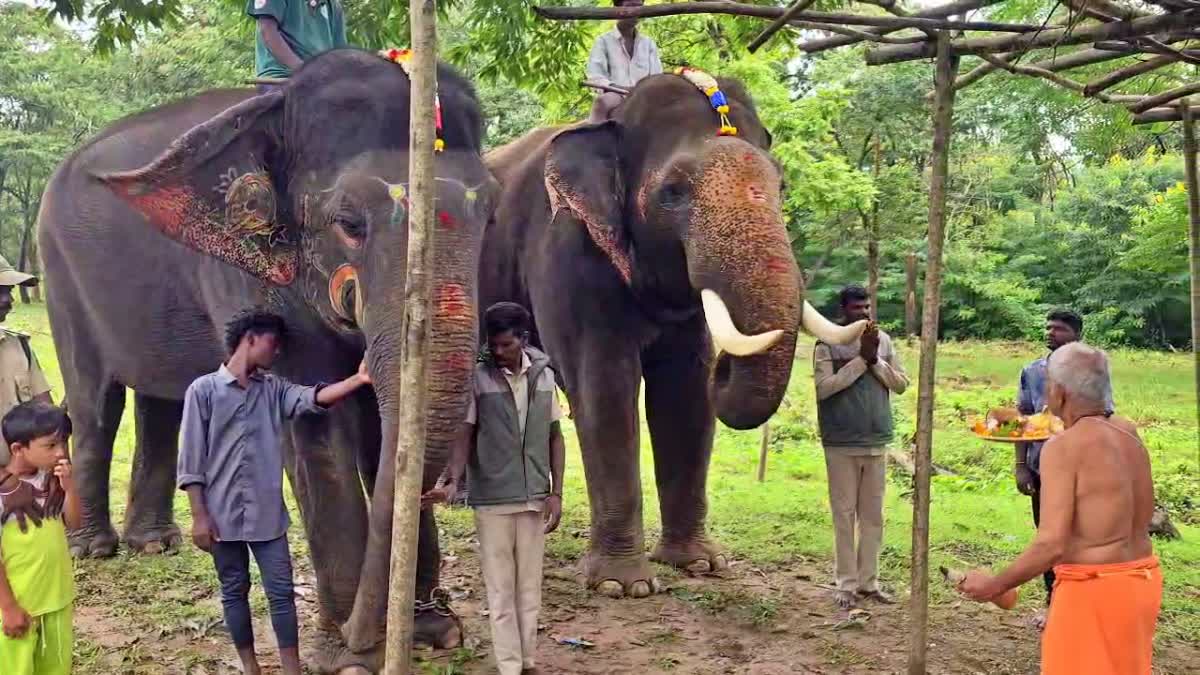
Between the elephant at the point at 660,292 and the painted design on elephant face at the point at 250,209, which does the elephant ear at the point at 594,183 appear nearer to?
the elephant at the point at 660,292

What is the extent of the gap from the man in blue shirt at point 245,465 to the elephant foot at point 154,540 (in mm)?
3083

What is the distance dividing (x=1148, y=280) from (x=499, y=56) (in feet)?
72.6

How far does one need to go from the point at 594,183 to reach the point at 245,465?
2663 mm

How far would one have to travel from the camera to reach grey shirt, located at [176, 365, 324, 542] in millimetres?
4355

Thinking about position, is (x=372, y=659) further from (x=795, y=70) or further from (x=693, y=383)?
(x=795, y=70)

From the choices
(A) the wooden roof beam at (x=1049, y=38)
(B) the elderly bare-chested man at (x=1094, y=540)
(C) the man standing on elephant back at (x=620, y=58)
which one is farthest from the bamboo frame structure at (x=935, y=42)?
(C) the man standing on elephant back at (x=620, y=58)

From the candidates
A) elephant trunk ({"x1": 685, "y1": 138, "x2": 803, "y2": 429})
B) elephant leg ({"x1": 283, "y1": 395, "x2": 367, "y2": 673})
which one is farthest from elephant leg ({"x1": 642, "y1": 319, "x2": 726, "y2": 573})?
elephant leg ({"x1": 283, "y1": 395, "x2": 367, "y2": 673})

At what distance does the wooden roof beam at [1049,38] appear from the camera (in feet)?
13.1

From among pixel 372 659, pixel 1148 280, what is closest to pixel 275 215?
pixel 372 659

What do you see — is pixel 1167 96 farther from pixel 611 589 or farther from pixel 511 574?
pixel 611 589

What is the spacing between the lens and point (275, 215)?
507 centimetres

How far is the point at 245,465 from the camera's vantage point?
14.4 feet

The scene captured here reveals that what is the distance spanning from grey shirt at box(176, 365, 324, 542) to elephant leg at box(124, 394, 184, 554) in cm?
318

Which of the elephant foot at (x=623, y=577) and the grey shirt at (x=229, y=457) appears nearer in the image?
the grey shirt at (x=229, y=457)
